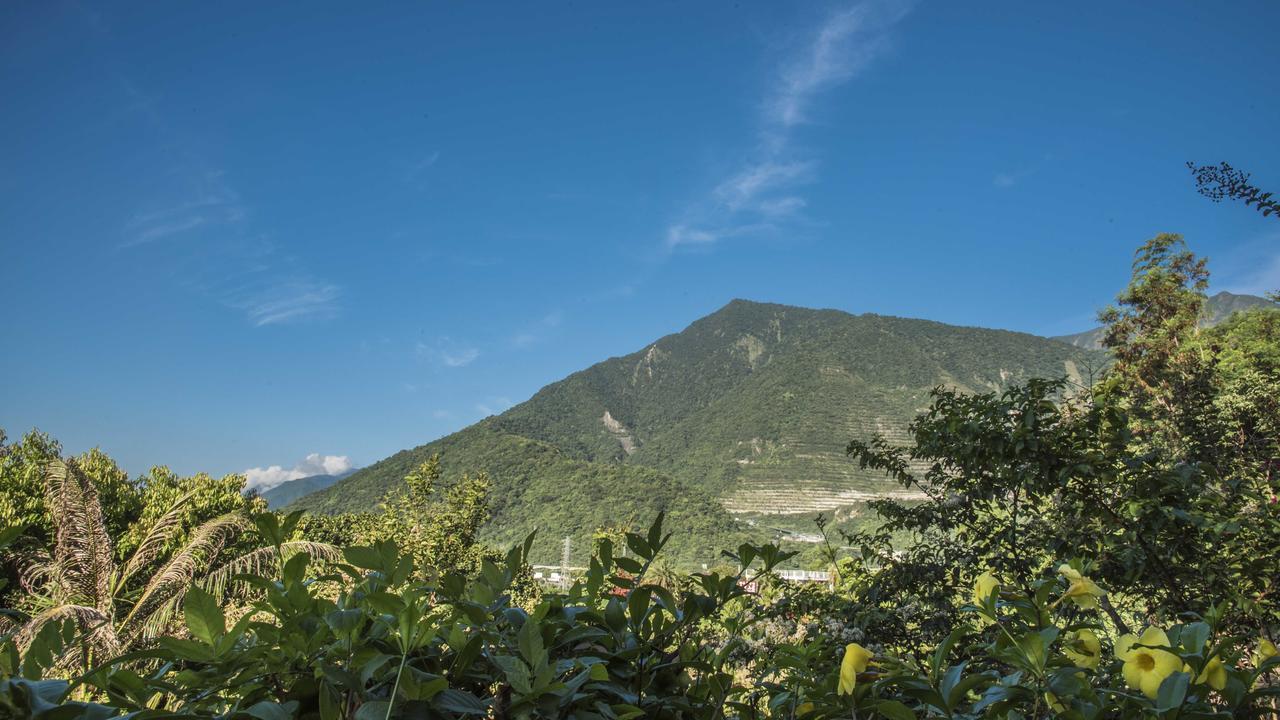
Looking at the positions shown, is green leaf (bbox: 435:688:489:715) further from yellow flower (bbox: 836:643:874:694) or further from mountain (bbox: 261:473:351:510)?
mountain (bbox: 261:473:351:510)

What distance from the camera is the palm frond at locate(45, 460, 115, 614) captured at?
689 centimetres

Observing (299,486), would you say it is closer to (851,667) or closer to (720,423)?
(720,423)

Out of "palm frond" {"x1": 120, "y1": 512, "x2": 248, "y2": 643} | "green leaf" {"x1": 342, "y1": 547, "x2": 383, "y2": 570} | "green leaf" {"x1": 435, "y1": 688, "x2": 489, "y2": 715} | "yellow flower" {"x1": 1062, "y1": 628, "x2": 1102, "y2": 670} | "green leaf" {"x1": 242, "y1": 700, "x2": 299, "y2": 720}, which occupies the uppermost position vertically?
"green leaf" {"x1": 342, "y1": 547, "x2": 383, "y2": 570}

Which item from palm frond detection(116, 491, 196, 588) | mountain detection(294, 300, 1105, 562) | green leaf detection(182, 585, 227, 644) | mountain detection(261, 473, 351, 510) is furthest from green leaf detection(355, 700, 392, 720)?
mountain detection(261, 473, 351, 510)

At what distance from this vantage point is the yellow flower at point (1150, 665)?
0.57 m

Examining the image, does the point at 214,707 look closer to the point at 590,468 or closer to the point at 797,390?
the point at 590,468

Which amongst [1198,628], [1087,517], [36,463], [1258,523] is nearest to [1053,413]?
[1087,517]

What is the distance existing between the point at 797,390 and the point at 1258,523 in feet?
274

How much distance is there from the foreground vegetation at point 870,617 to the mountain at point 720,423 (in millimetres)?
34408

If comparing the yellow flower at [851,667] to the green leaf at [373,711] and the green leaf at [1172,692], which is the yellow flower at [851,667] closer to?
the green leaf at [1172,692]

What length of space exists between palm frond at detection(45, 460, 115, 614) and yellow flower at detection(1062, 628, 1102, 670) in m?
8.82

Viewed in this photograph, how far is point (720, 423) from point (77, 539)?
82.1 meters

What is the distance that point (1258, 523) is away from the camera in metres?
2.09

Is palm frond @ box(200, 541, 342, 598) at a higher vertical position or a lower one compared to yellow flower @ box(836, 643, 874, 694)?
lower
